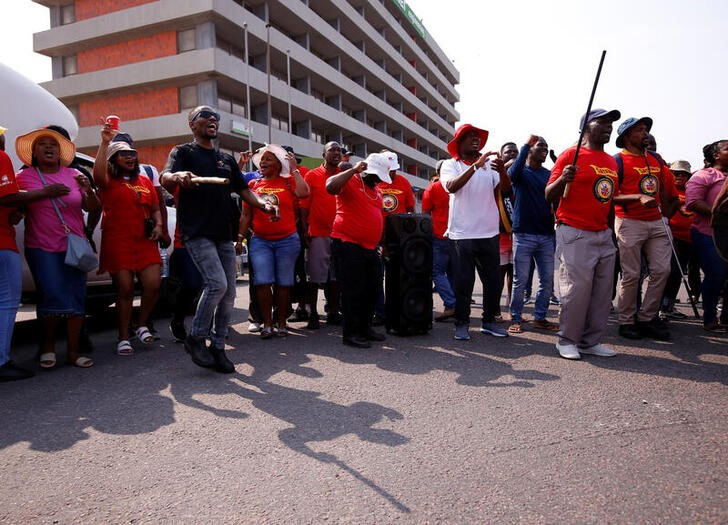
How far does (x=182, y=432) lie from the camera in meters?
2.62

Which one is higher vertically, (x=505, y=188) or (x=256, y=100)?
(x=256, y=100)

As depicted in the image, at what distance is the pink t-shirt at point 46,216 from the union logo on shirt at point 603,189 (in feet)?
14.5

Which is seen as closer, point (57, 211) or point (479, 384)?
point (479, 384)

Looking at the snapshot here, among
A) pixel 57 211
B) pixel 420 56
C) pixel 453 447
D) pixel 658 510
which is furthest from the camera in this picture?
pixel 420 56

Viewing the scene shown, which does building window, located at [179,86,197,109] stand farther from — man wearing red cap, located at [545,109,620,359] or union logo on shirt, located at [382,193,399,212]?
man wearing red cap, located at [545,109,620,359]

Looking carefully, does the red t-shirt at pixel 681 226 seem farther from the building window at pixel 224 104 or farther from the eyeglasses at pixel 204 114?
the building window at pixel 224 104

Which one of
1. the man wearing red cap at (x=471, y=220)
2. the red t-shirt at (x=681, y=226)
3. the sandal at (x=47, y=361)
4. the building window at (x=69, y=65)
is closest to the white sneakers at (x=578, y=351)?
the man wearing red cap at (x=471, y=220)

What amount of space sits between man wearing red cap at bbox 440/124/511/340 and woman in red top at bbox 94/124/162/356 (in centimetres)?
289

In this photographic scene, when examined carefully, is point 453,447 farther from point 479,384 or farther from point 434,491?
point 479,384

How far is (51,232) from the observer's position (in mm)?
4008

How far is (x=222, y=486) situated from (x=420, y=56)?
183ft

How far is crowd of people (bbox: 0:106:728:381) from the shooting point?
3746 mm

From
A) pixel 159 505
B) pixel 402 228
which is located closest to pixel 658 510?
pixel 159 505

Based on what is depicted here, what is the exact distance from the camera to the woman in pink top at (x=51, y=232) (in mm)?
3963
